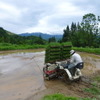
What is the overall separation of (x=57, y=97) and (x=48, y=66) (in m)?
2.99

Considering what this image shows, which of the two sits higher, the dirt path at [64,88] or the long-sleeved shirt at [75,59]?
the long-sleeved shirt at [75,59]

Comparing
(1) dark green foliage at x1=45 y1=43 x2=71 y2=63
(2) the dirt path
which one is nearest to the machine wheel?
(2) the dirt path

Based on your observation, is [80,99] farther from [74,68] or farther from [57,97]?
[74,68]

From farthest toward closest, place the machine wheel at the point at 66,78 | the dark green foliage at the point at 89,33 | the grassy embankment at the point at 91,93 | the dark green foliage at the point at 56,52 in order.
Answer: the dark green foliage at the point at 89,33, the dark green foliage at the point at 56,52, the machine wheel at the point at 66,78, the grassy embankment at the point at 91,93

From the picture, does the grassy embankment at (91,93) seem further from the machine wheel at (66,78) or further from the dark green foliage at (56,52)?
the dark green foliage at (56,52)

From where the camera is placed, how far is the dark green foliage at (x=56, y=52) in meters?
9.41

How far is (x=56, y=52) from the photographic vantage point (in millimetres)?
9727

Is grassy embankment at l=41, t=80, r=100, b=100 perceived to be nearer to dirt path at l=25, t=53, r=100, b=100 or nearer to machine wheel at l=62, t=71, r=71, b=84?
dirt path at l=25, t=53, r=100, b=100

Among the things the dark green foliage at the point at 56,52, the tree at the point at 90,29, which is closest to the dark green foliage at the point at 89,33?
the tree at the point at 90,29

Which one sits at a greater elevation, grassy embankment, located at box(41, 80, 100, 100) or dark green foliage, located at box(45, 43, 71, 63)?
dark green foliage, located at box(45, 43, 71, 63)

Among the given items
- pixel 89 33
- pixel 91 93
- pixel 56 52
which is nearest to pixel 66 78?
pixel 91 93

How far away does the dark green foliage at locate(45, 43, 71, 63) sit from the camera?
9406 mm

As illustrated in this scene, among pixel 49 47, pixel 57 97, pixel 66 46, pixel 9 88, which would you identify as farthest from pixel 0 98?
pixel 66 46

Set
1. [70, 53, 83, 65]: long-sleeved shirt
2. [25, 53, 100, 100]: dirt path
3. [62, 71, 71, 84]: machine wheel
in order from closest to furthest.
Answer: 1. [25, 53, 100, 100]: dirt path
2. [62, 71, 71, 84]: machine wheel
3. [70, 53, 83, 65]: long-sleeved shirt
